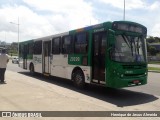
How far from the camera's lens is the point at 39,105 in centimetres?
885

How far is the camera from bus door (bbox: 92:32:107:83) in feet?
37.2

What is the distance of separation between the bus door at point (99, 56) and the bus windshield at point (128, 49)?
606 mm

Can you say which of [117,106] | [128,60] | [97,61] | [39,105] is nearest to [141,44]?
[128,60]

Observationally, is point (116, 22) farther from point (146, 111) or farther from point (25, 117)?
point (25, 117)

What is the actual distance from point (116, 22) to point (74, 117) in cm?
502

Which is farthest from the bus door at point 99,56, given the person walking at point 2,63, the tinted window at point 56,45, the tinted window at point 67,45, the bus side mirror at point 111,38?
the person walking at point 2,63

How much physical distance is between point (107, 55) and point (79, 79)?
115 inches

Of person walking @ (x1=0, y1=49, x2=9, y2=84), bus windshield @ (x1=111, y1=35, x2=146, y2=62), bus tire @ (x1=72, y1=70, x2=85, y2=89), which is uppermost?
bus windshield @ (x1=111, y1=35, x2=146, y2=62)

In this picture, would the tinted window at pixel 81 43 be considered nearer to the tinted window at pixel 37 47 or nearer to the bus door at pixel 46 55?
the bus door at pixel 46 55

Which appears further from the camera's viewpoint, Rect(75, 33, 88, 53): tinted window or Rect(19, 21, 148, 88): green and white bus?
Rect(75, 33, 88, 53): tinted window

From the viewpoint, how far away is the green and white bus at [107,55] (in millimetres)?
10844

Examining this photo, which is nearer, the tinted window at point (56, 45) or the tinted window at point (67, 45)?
the tinted window at point (67, 45)

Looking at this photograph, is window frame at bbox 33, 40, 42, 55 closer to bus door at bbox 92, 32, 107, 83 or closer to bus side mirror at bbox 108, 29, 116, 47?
bus door at bbox 92, 32, 107, 83

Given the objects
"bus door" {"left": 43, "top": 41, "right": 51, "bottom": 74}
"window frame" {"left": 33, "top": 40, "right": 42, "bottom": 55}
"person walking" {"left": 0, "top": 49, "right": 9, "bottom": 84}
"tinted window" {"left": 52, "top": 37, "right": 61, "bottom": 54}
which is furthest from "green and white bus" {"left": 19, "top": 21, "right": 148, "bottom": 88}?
"window frame" {"left": 33, "top": 40, "right": 42, "bottom": 55}
